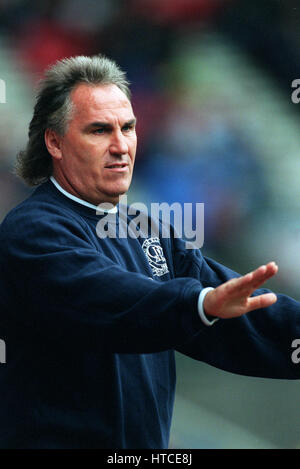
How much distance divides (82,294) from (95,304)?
1.1 inches

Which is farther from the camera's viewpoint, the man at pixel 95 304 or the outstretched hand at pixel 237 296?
the man at pixel 95 304

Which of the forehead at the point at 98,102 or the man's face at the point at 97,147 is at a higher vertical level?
the forehead at the point at 98,102

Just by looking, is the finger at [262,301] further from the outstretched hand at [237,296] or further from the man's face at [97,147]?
the man's face at [97,147]

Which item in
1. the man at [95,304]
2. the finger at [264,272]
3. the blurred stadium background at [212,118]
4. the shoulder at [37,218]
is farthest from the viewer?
the blurred stadium background at [212,118]

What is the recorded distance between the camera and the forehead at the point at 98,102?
1.28 meters

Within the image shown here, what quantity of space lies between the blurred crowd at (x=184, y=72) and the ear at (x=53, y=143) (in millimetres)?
1582

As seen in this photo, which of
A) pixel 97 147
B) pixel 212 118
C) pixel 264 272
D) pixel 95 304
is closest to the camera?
pixel 264 272

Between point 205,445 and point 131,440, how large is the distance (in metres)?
1.61

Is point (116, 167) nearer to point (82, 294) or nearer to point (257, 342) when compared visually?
point (82, 294)

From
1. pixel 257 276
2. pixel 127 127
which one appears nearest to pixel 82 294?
pixel 257 276

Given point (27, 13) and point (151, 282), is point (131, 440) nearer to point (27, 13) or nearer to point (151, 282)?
point (151, 282)

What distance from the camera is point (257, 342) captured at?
1312mm

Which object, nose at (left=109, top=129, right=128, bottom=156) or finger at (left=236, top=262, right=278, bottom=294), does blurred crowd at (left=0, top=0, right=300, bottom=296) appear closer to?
nose at (left=109, top=129, right=128, bottom=156)

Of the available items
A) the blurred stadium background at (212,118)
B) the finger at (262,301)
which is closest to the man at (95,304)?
the finger at (262,301)
